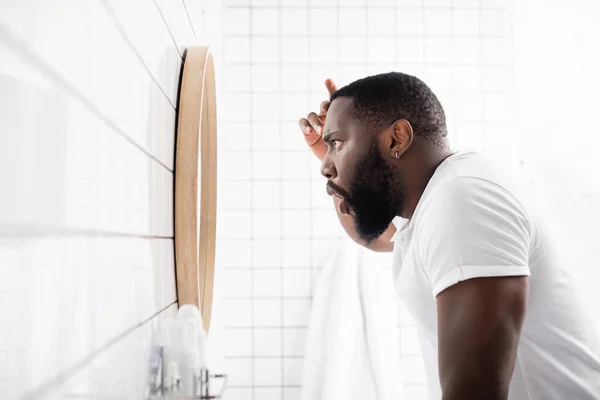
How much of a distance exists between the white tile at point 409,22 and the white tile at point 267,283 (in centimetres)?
99

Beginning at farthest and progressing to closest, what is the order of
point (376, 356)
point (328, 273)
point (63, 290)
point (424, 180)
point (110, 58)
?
point (328, 273), point (376, 356), point (424, 180), point (110, 58), point (63, 290)

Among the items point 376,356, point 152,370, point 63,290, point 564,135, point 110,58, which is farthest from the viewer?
point 564,135

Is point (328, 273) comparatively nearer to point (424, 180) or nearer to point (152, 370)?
point (424, 180)

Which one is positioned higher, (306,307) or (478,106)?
(478,106)

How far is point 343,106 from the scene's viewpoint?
1043 millimetres

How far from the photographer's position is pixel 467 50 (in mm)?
2145

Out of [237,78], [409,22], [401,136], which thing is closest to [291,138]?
[237,78]

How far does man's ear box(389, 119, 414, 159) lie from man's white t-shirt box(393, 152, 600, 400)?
0.29 ft

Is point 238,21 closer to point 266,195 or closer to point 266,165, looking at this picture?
point 266,165

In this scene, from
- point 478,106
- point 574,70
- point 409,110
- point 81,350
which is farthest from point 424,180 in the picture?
point 574,70

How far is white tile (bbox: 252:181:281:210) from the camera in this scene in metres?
2.06

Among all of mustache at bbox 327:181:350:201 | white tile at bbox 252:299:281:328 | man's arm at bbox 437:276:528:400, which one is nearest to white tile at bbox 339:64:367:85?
white tile at bbox 252:299:281:328

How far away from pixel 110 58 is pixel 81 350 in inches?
9.8

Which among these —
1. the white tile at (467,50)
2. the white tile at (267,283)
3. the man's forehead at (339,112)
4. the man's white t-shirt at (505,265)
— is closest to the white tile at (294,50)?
the white tile at (467,50)
